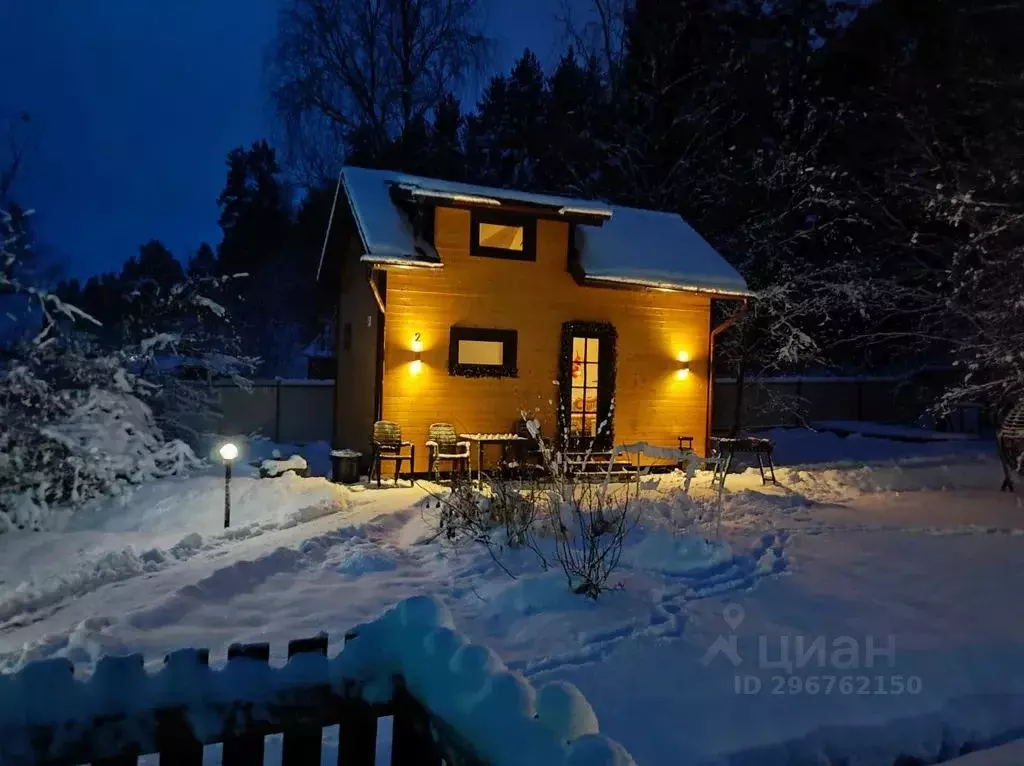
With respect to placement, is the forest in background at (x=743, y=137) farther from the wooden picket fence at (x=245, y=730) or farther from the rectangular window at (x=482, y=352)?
the wooden picket fence at (x=245, y=730)

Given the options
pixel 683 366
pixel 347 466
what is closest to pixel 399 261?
pixel 347 466

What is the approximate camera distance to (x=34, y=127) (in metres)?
13.5

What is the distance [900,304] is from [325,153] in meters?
17.1

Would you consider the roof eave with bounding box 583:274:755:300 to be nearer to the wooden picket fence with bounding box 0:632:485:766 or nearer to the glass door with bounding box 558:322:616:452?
the glass door with bounding box 558:322:616:452

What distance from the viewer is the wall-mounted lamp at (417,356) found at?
36.8ft

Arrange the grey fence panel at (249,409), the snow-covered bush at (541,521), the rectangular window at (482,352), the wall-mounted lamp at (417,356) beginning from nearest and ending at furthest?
the snow-covered bush at (541,521) < the wall-mounted lamp at (417,356) < the rectangular window at (482,352) < the grey fence panel at (249,409)

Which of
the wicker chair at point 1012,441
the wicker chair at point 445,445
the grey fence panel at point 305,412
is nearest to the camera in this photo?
the wicker chair at point 1012,441

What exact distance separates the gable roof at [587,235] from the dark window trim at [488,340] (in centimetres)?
118

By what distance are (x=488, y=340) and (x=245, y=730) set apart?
1006 centimetres

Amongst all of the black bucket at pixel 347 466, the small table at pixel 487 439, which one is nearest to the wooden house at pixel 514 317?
the small table at pixel 487 439

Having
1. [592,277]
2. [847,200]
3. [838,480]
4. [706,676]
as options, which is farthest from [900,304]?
[706,676]

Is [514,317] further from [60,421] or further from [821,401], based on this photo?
[821,401]

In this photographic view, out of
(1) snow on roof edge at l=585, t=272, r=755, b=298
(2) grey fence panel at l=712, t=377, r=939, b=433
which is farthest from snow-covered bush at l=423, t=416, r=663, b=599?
(2) grey fence panel at l=712, t=377, r=939, b=433

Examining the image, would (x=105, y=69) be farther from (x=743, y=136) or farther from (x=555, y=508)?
(x=555, y=508)
